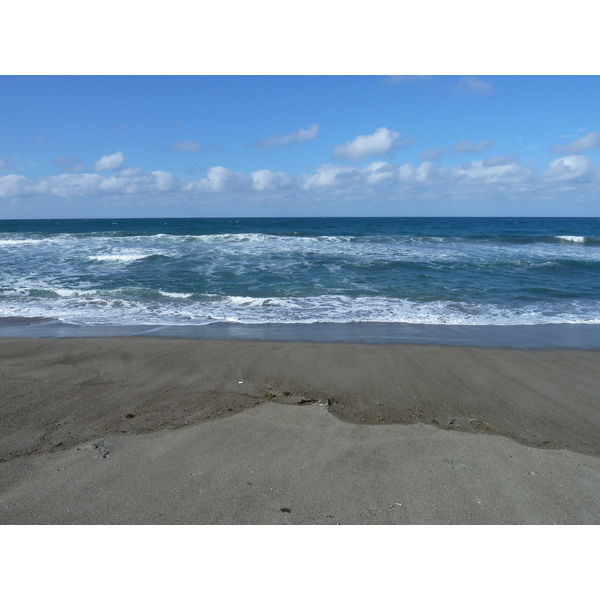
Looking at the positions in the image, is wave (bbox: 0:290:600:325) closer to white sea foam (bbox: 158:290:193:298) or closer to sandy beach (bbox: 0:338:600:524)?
white sea foam (bbox: 158:290:193:298)

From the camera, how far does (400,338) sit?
7.41 m

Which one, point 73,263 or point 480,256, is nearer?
point 73,263

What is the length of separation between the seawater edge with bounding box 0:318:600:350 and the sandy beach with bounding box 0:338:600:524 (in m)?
0.96

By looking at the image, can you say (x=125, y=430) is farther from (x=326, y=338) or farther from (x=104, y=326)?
(x=104, y=326)

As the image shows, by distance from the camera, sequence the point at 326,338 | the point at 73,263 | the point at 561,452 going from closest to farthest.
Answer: the point at 561,452, the point at 326,338, the point at 73,263

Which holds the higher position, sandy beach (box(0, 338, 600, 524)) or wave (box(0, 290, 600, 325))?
wave (box(0, 290, 600, 325))

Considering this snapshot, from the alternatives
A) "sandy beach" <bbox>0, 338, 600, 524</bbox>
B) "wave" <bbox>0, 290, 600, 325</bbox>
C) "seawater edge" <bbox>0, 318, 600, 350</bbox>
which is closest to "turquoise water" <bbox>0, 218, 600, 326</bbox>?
"wave" <bbox>0, 290, 600, 325</bbox>

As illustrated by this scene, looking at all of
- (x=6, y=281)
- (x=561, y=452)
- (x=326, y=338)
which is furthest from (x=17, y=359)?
(x=6, y=281)

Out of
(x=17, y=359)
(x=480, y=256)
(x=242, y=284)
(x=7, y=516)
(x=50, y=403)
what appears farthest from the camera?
(x=480, y=256)

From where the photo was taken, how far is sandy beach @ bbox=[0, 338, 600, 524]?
2844mm

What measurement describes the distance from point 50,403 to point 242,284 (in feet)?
26.4

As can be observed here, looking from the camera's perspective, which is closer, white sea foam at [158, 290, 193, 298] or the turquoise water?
the turquoise water

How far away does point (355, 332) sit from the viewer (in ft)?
25.7

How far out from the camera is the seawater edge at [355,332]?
7281 mm
